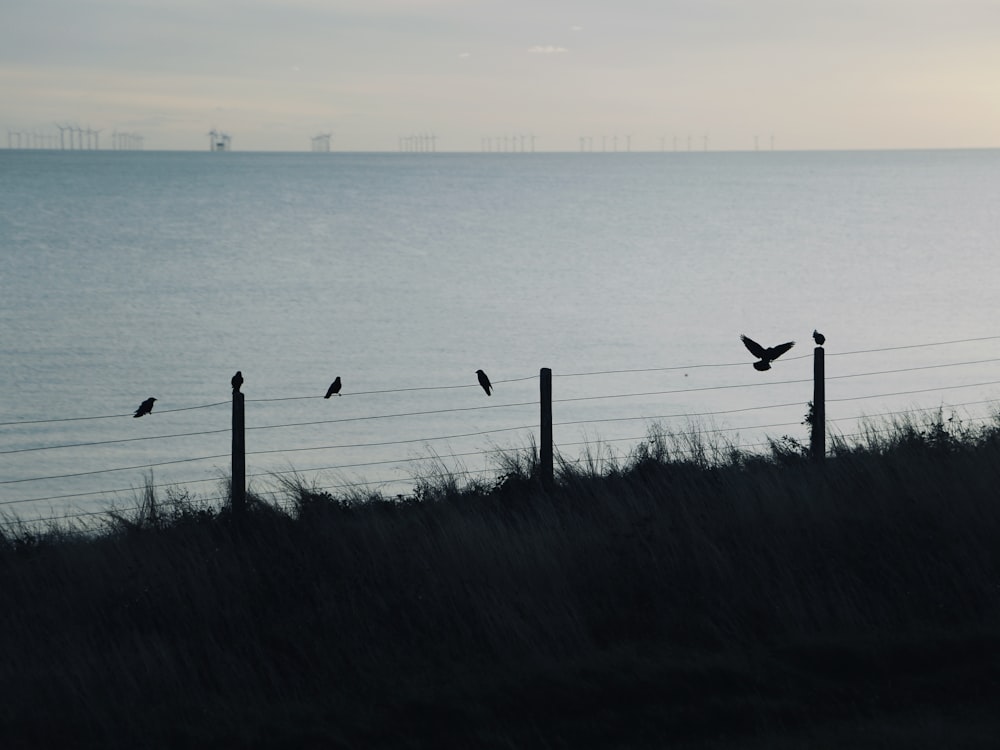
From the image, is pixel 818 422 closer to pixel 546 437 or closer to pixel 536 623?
pixel 546 437

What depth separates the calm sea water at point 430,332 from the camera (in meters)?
26.5

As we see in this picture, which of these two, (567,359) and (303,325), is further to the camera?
(303,325)

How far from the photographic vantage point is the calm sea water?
26484mm

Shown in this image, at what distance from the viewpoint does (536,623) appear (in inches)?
310

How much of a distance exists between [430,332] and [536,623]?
1589 inches

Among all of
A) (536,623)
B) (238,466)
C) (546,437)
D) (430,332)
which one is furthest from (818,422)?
(430,332)

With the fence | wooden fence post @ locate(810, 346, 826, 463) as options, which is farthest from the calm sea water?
wooden fence post @ locate(810, 346, 826, 463)

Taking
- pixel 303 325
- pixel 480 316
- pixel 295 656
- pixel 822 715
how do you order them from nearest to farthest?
1. pixel 822 715
2. pixel 295 656
3. pixel 303 325
4. pixel 480 316

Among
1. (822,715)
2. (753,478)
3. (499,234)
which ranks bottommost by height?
(822,715)

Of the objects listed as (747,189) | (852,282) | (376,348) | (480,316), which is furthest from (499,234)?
(747,189)

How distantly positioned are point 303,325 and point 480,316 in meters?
8.16

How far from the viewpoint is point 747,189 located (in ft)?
614

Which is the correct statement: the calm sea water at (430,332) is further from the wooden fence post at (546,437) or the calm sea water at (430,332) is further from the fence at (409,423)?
the wooden fence post at (546,437)

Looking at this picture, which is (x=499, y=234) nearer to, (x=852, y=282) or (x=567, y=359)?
(x=852, y=282)
